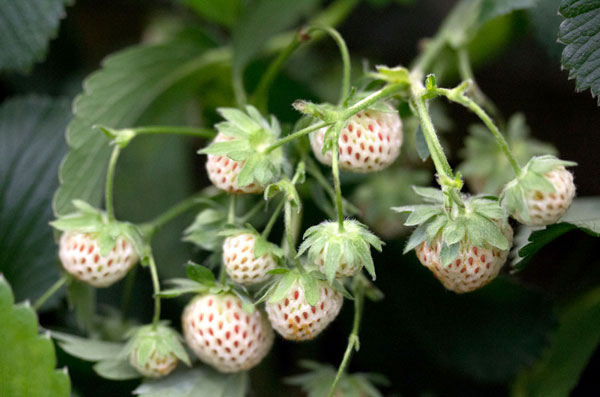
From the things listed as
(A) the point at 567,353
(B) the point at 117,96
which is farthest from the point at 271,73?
(A) the point at 567,353

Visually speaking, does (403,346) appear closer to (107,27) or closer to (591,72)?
(591,72)

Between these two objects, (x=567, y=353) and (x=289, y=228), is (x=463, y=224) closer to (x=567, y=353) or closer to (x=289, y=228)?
(x=289, y=228)

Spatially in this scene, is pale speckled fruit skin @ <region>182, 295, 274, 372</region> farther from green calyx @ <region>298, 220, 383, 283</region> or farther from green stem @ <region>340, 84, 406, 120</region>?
green stem @ <region>340, 84, 406, 120</region>

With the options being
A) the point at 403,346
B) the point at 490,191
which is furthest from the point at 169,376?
the point at 490,191

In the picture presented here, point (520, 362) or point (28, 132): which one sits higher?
point (28, 132)

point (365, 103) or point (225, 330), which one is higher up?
point (365, 103)

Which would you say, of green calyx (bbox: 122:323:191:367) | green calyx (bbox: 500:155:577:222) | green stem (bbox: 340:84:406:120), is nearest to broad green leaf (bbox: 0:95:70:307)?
green calyx (bbox: 122:323:191:367)
